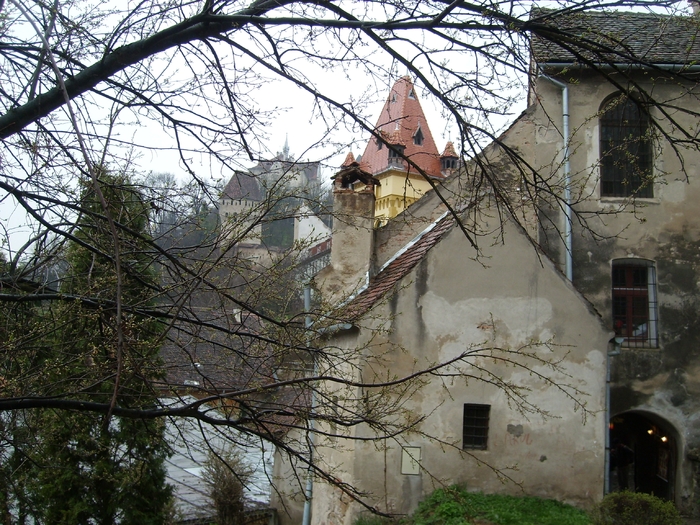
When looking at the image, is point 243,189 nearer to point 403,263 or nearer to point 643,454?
point 403,263

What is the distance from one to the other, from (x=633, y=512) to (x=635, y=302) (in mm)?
5829

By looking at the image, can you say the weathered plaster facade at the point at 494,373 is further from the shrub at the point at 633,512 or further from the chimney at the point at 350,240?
the chimney at the point at 350,240

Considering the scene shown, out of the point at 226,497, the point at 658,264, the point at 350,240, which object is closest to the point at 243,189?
the point at 350,240

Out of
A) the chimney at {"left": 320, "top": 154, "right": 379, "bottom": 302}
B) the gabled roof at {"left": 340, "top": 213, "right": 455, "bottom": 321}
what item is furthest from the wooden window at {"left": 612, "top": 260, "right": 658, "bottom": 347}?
the chimney at {"left": 320, "top": 154, "right": 379, "bottom": 302}

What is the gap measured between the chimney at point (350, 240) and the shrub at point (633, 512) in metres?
5.26

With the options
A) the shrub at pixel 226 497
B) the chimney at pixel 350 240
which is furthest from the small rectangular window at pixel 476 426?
the shrub at pixel 226 497

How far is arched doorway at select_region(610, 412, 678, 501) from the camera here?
47.4ft

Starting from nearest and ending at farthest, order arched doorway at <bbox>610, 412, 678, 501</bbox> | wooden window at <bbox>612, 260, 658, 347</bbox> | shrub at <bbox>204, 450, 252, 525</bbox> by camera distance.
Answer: arched doorway at <bbox>610, 412, 678, 501</bbox> < wooden window at <bbox>612, 260, 658, 347</bbox> < shrub at <bbox>204, 450, 252, 525</bbox>

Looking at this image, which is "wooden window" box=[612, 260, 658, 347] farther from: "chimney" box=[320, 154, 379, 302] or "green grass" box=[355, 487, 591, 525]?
"chimney" box=[320, 154, 379, 302]

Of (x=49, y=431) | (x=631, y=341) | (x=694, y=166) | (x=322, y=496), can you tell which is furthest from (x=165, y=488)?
(x=694, y=166)

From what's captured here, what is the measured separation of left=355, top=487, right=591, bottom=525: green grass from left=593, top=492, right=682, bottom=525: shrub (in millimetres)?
384

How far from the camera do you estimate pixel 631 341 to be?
14.6 meters

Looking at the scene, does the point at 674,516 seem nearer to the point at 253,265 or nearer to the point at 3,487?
the point at 253,265

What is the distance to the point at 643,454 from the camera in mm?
15648
